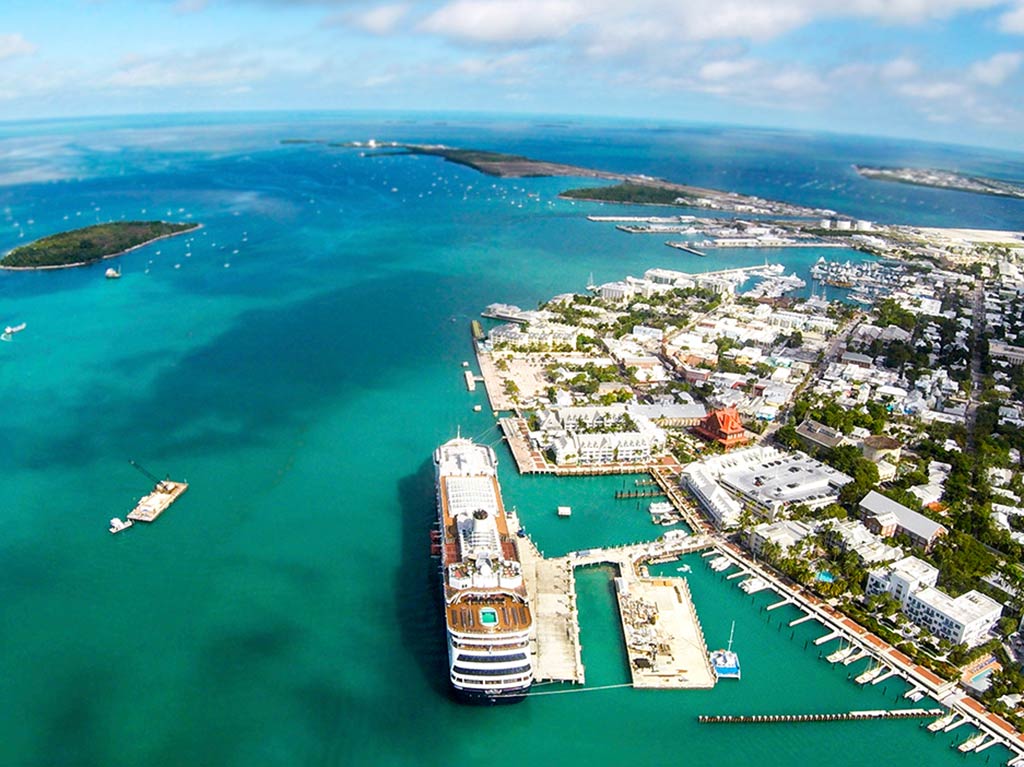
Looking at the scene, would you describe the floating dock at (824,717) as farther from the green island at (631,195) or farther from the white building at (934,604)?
the green island at (631,195)

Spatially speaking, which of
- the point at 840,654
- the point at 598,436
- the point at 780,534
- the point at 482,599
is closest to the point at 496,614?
the point at 482,599

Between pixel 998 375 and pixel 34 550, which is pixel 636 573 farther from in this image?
pixel 998 375

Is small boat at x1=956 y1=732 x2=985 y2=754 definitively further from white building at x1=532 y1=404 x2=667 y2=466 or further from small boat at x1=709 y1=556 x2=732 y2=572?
white building at x1=532 y1=404 x2=667 y2=466

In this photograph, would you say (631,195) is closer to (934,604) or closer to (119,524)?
(934,604)

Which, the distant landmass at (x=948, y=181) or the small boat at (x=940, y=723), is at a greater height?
the distant landmass at (x=948, y=181)

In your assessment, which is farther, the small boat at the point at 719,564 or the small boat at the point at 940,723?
the small boat at the point at 719,564

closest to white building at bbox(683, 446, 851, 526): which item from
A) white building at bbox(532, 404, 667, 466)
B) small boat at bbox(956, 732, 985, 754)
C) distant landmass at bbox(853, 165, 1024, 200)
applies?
white building at bbox(532, 404, 667, 466)

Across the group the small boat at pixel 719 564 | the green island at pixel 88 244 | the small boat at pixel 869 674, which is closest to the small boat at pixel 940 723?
the small boat at pixel 869 674
